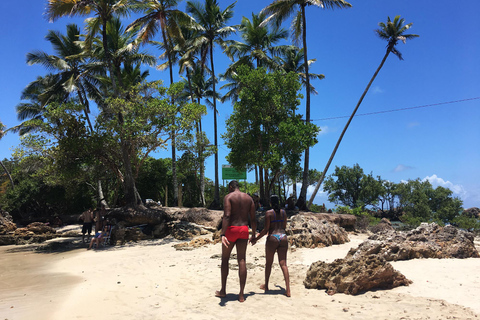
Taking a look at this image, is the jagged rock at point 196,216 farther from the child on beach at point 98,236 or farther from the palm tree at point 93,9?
the palm tree at point 93,9

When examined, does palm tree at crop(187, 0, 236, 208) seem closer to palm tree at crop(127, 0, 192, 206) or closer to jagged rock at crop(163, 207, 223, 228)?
palm tree at crop(127, 0, 192, 206)

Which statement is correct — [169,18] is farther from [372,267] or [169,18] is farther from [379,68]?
[372,267]

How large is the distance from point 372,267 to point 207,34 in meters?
20.6

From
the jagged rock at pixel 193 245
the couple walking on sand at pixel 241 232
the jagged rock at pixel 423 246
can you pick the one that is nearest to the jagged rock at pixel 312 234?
the jagged rock at pixel 423 246

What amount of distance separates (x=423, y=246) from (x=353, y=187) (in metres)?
36.6

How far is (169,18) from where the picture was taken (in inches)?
741

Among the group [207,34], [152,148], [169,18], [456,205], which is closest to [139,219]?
[152,148]

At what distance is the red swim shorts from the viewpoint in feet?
16.3

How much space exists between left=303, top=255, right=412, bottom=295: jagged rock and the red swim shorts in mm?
1689

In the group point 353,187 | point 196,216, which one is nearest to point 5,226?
point 196,216

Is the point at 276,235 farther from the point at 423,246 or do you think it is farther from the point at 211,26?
the point at 211,26

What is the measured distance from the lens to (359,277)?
5.11 metres

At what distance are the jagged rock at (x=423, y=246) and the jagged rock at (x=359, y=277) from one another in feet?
2.36

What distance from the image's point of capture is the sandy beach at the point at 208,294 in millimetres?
4367
